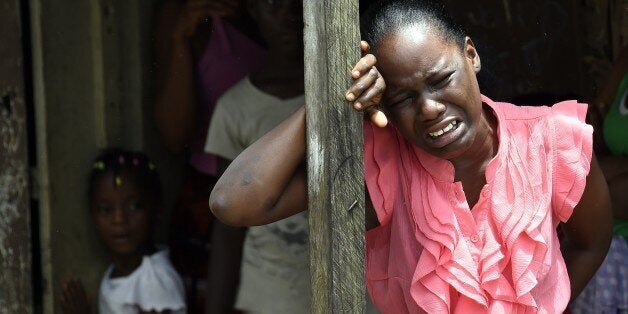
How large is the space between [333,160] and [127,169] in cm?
207

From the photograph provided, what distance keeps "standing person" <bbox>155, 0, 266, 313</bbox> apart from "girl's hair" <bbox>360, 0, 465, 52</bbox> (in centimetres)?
165

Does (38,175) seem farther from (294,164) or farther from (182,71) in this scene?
(294,164)

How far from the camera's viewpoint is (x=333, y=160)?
8.46ft

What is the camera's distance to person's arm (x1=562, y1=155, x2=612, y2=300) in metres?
3.07

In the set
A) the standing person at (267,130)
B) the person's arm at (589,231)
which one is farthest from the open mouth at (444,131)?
the standing person at (267,130)

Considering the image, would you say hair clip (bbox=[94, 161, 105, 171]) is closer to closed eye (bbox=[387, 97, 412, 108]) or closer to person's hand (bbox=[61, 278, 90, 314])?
person's hand (bbox=[61, 278, 90, 314])

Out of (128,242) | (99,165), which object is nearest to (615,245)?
(128,242)

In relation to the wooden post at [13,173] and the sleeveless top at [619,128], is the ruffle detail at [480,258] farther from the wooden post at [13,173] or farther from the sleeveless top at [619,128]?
the wooden post at [13,173]

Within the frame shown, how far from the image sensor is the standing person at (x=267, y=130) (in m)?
4.03

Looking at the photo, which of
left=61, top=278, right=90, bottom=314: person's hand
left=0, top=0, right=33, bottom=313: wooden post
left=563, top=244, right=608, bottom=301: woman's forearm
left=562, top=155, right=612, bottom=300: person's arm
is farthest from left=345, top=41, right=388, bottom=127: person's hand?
left=61, top=278, right=90, bottom=314: person's hand

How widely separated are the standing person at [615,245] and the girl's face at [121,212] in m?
1.72

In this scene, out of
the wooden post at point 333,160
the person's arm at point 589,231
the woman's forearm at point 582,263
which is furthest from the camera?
the woman's forearm at point 582,263

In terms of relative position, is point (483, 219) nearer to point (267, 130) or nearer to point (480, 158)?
point (480, 158)

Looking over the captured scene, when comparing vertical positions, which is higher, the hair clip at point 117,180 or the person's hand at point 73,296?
the hair clip at point 117,180
